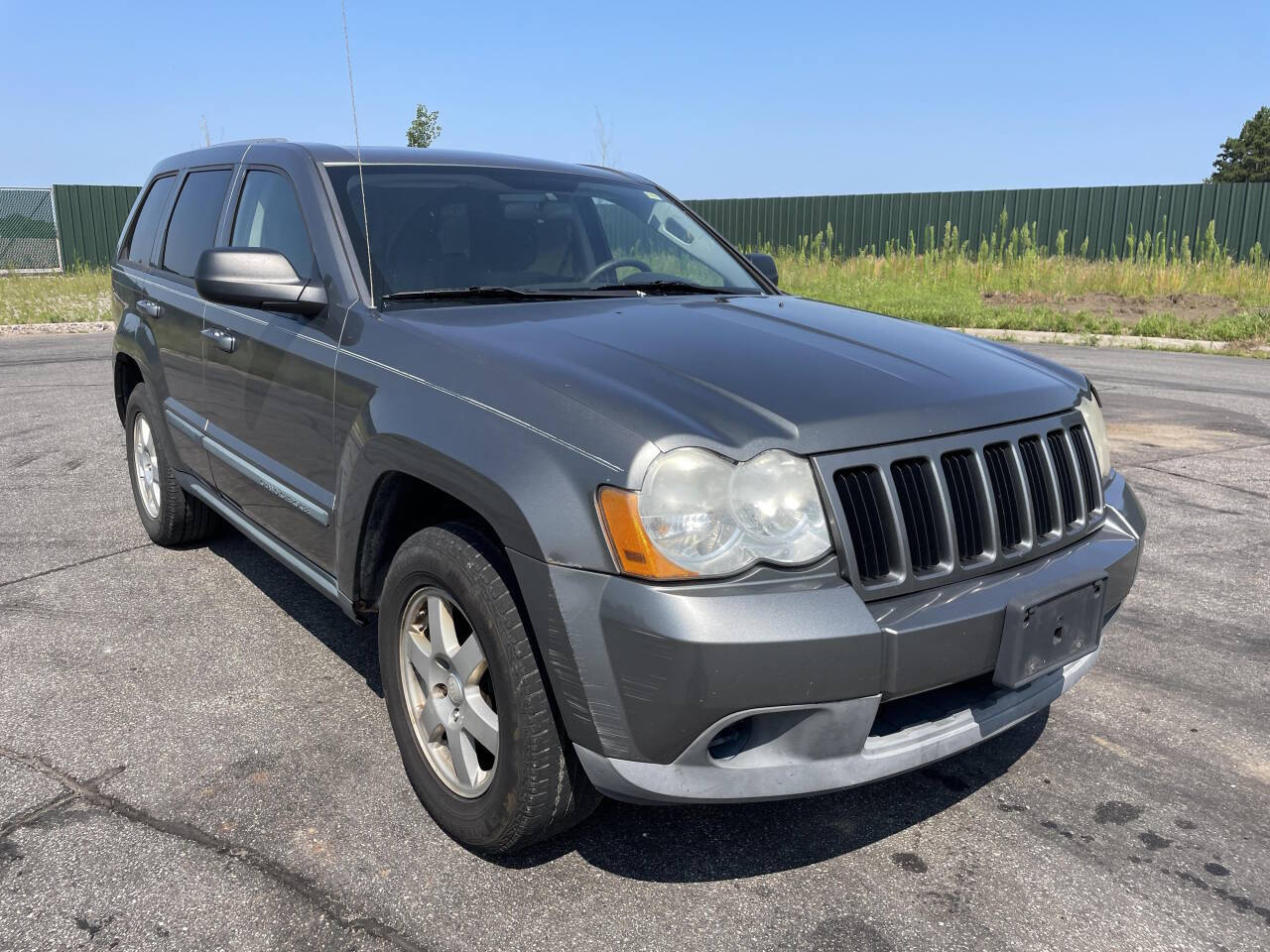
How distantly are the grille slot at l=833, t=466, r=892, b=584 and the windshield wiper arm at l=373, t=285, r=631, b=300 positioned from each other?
140 cm

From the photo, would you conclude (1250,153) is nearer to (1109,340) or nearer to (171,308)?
(1109,340)

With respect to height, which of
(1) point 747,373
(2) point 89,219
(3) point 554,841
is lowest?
(3) point 554,841

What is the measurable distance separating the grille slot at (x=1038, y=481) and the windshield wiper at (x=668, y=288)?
1.44 meters

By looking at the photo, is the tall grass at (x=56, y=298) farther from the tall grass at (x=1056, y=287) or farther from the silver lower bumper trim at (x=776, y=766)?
the silver lower bumper trim at (x=776, y=766)

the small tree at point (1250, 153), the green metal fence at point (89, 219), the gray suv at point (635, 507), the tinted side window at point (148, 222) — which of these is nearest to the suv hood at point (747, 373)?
the gray suv at point (635, 507)

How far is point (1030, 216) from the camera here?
81.1 feet

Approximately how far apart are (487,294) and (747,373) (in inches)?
42.5

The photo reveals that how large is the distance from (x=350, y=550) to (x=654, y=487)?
4.00 ft

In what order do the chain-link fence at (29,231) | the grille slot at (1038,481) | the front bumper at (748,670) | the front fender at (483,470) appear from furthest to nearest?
the chain-link fence at (29,231) < the grille slot at (1038,481) < the front fender at (483,470) < the front bumper at (748,670)

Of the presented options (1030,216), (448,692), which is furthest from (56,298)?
(1030,216)

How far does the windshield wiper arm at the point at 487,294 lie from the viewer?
3.17m

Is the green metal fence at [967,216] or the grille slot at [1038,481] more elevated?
the green metal fence at [967,216]

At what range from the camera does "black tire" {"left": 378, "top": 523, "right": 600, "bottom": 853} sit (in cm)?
229

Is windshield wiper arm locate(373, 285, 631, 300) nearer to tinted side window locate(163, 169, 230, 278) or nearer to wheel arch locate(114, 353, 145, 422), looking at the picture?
tinted side window locate(163, 169, 230, 278)
